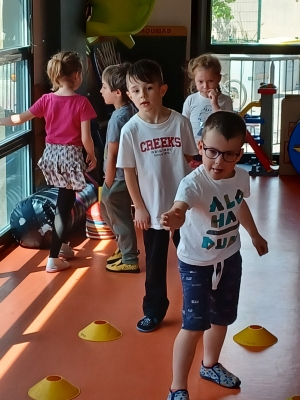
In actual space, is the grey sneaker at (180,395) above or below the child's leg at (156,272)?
below

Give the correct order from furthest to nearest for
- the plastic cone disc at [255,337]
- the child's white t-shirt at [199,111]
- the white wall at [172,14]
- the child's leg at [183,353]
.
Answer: the white wall at [172,14]
the child's white t-shirt at [199,111]
the plastic cone disc at [255,337]
the child's leg at [183,353]

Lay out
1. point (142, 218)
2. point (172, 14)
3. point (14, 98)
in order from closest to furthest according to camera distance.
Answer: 1. point (142, 218)
2. point (14, 98)
3. point (172, 14)

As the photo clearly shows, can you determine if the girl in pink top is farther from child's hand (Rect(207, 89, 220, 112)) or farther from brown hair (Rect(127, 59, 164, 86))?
brown hair (Rect(127, 59, 164, 86))

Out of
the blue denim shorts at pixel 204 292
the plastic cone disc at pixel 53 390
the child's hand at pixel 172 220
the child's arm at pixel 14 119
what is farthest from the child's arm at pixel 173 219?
the child's arm at pixel 14 119

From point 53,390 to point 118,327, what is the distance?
0.71 metres

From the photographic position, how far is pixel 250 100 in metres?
7.66

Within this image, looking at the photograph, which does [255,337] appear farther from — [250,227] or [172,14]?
[172,14]

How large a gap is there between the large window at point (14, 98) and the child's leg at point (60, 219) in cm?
53

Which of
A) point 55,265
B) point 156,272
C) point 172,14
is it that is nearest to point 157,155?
point 156,272

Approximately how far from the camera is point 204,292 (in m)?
2.55

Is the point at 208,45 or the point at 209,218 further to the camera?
the point at 208,45

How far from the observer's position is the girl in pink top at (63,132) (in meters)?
4.03

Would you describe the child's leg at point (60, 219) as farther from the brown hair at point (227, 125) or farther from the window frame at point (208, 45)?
the window frame at point (208, 45)

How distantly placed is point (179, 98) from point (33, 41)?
246cm
